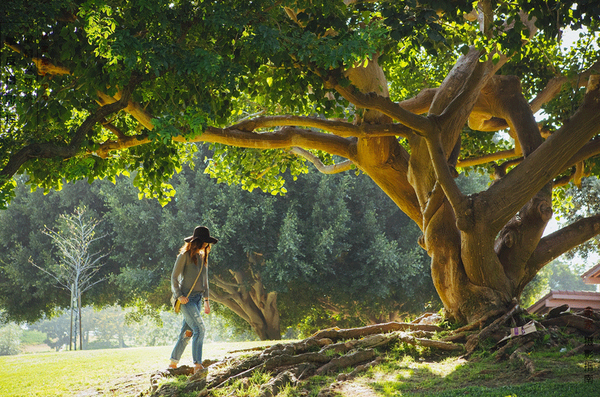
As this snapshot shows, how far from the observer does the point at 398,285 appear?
22406 millimetres

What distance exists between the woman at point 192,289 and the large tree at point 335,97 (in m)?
1.64

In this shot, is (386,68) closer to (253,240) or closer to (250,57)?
(250,57)

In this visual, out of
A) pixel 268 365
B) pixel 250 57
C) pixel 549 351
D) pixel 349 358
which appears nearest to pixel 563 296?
pixel 549 351

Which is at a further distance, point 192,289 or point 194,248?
point 194,248

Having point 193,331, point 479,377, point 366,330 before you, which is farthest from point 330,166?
point 479,377

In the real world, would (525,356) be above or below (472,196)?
below

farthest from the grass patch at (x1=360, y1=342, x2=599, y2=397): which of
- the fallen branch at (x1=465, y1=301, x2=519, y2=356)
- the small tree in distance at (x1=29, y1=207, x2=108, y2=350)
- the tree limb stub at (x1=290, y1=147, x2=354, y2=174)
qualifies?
the small tree in distance at (x1=29, y1=207, x2=108, y2=350)

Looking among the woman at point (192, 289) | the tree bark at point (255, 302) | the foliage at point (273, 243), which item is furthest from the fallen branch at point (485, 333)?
the tree bark at point (255, 302)

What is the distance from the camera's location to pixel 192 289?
7.16 metres

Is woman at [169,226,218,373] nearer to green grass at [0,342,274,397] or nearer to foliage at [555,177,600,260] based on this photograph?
green grass at [0,342,274,397]

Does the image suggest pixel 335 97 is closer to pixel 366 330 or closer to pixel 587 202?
pixel 366 330

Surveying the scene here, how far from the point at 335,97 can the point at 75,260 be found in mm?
16893

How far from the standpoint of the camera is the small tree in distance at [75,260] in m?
21.2

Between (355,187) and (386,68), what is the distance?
43.6ft
